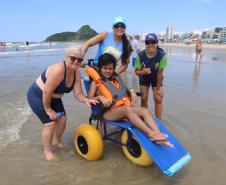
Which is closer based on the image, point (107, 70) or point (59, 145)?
point (107, 70)

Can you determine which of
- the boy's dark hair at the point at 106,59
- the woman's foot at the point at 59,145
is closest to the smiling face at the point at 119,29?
the boy's dark hair at the point at 106,59

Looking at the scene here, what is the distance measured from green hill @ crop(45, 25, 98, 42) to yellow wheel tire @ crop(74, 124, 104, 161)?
4807 inches

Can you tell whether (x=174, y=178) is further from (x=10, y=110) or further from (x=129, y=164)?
(x=10, y=110)

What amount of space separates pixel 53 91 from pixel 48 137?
673 millimetres

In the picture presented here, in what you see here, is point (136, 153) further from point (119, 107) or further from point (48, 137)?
point (48, 137)

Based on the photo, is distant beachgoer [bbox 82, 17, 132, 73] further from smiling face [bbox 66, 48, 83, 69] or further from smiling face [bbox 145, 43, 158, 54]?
smiling face [bbox 66, 48, 83, 69]

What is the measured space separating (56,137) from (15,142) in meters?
0.68

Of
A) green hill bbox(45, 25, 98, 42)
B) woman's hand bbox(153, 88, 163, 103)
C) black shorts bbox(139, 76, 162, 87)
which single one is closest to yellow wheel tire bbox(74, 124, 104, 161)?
black shorts bbox(139, 76, 162, 87)

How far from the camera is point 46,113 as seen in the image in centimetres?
391

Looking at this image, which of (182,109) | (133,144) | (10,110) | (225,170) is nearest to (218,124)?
(182,109)

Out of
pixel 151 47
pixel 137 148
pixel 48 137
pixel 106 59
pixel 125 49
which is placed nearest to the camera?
pixel 137 148

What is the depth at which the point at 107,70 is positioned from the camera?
4.21 metres

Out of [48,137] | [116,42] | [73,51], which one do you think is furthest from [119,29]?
[48,137]

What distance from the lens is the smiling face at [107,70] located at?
420 centimetres
